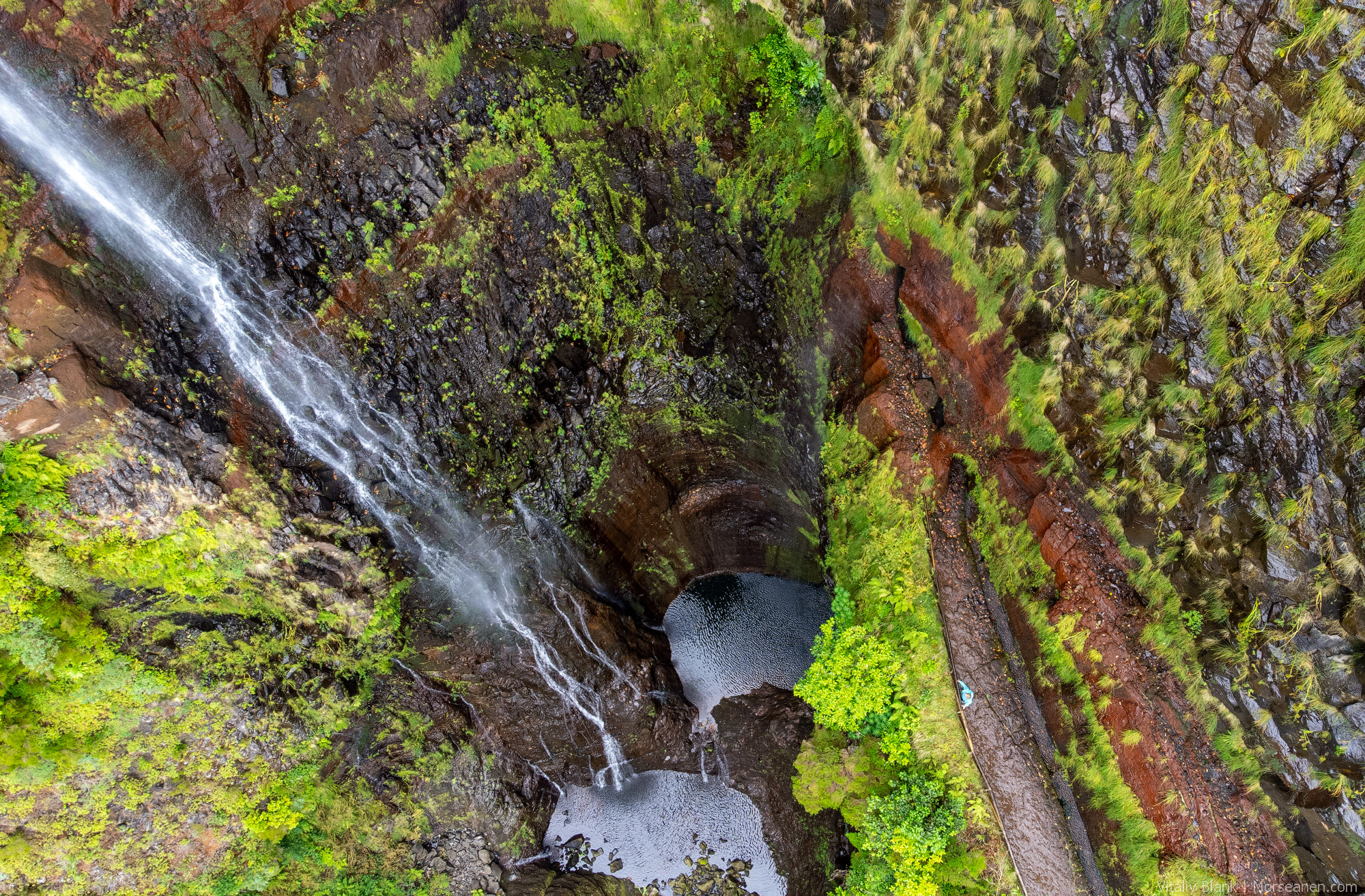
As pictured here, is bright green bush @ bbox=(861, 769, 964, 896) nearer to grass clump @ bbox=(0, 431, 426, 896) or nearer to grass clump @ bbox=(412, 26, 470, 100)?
grass clump @ bbox=(0, 431, 426, 896)

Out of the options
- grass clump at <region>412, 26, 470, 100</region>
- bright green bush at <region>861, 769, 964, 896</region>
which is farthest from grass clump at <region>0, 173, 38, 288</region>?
bright green bush at <region>861, 769, 964, 896</region>

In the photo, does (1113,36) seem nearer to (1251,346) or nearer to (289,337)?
(1251,346)

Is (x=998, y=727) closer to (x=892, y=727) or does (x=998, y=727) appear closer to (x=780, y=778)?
(x=892, y=727)

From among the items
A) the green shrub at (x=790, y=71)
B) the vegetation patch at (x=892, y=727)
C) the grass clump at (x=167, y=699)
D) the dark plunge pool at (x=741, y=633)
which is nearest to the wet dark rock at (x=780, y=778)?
the dark plunge pool at (x=741, y=633)

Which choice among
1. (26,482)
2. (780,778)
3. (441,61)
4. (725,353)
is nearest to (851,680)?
(780,778)

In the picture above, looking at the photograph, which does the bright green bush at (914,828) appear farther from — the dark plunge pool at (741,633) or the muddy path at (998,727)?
the dark plunge pool at (741,633)

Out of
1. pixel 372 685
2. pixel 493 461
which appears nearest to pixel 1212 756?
pixel 493 461

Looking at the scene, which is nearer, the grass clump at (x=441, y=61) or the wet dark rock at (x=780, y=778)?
the grass clump at (x=441, y=61)
